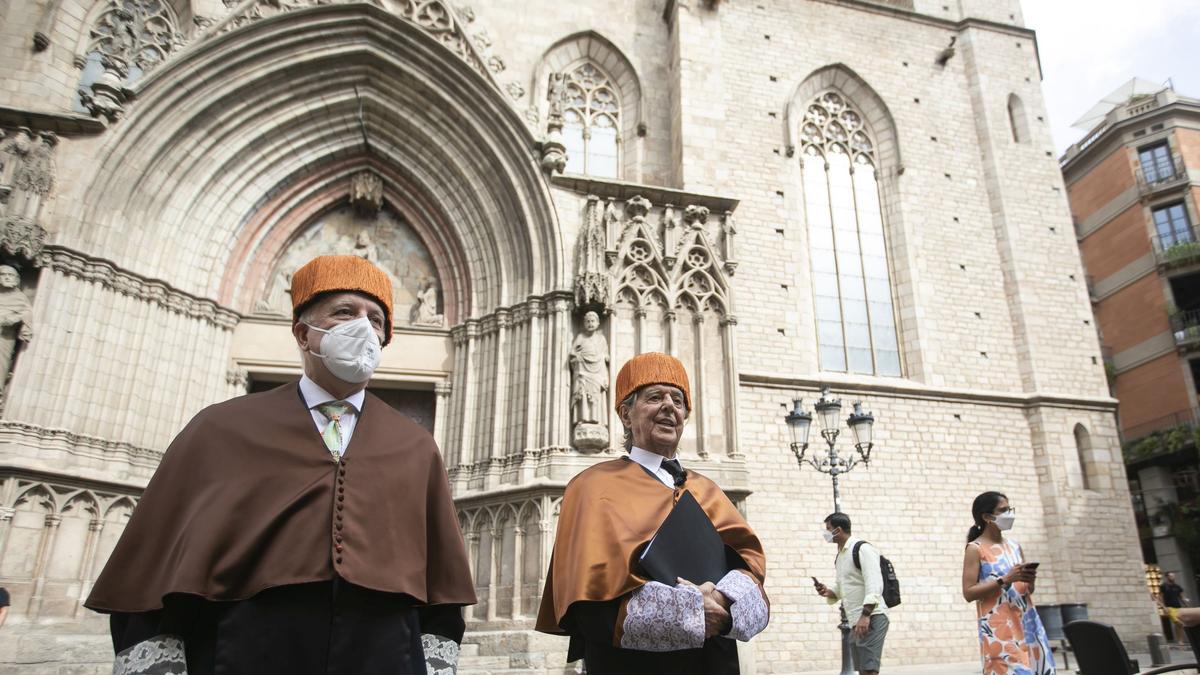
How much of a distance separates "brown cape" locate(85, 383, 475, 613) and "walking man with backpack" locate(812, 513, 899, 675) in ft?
14.6

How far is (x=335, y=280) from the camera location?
2352 millimetres

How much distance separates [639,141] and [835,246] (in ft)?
13.7

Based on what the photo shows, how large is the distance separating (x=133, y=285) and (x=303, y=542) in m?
9.17

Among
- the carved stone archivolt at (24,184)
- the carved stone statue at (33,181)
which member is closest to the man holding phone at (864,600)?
the carved stone archivolt at (24,184)

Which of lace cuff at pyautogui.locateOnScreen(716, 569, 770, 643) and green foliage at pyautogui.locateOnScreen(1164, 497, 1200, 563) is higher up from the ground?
green foliage at pyautogui.locateOnScreen(1164, 497, 1200, 563)

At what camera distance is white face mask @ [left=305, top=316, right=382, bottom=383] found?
226 cm

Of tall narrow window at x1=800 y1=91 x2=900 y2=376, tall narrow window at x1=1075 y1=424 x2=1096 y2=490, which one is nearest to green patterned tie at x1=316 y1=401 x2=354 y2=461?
tall narrow window at x1=800 y1=91 x2=900 y2=376

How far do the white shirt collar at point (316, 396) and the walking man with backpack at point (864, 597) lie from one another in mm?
4644

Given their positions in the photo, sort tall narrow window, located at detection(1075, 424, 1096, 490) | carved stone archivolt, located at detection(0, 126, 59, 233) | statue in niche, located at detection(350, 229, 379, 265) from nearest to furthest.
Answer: carved stone archivolt, located at detection(0, 126, 59, 233)
statue in niche, located at detection(350, 229, 379, 265)
tall narrow window, located at detection(1075, 424, 1096, 490)

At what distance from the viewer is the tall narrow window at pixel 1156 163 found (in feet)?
76.4

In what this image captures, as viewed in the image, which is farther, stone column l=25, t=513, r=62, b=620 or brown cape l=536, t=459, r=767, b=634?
stone column l=25, t=513, r=62, b=620

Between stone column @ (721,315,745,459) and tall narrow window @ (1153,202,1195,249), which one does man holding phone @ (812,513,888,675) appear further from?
tall narrow window @ (1153,202,1195,249)

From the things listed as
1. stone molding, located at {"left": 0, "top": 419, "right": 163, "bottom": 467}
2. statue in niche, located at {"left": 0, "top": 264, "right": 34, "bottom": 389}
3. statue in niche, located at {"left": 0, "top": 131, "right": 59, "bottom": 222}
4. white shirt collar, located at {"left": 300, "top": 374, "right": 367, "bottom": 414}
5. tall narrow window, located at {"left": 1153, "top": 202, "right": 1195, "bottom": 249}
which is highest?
tall narrow window, located at {"left": 1153, "top": 202, "right": 1195, "bottom": 249}

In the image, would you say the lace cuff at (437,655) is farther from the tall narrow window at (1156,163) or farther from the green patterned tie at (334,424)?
the tall narrow window at (1156,163)
